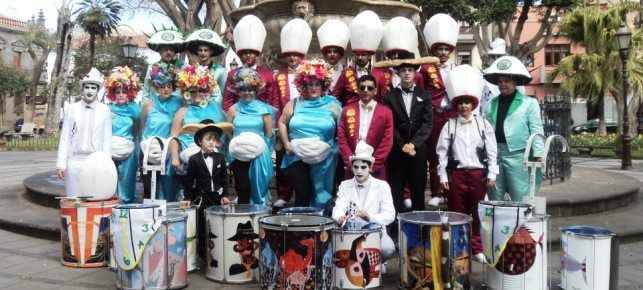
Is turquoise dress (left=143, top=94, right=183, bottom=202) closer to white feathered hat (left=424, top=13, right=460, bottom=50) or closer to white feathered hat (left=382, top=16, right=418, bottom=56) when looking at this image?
white feathered hat (left=382, top=16, right=418, bottom=56)

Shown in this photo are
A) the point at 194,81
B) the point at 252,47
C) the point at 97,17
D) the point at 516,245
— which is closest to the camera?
the point at 516,245

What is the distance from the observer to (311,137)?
606 centimetres

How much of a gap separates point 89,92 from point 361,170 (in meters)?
3.09

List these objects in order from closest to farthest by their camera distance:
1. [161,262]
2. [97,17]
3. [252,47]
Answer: [161,262]
[252,47]
[97,17]

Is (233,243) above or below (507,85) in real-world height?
below

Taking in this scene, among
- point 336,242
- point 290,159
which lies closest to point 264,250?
point 336,242

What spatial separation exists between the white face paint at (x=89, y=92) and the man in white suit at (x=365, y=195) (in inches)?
115

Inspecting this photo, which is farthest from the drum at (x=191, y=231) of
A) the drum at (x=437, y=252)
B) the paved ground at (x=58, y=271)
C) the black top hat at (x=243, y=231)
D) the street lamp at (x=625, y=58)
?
the street lamp at (x=625, y=58)

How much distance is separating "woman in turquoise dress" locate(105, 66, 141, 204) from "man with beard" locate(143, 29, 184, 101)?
0.13m

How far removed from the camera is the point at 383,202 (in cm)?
532

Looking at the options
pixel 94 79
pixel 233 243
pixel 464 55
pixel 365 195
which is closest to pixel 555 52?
pixel 464 55

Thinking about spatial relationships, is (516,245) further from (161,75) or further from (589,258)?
(161,75)

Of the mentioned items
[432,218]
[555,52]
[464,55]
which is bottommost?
[432,218]

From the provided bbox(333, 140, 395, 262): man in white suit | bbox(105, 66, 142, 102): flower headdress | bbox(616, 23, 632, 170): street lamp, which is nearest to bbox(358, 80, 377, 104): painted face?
bbox(333, 140, 395, 262): man in white suit
